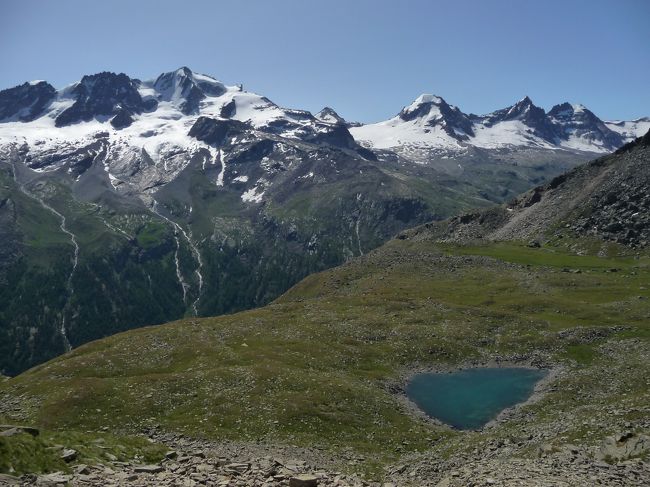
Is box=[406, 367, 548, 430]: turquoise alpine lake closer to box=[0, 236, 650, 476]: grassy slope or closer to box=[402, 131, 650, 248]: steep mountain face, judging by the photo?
box=[0, 236, 650, 476]: grassy slope

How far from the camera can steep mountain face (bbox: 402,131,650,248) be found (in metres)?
158

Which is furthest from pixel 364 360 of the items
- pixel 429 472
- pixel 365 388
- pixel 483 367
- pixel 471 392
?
pixel 429 472

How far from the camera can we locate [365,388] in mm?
65125

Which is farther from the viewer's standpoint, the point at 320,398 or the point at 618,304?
the point at 618,304

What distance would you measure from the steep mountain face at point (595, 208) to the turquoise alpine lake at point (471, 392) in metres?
96.0

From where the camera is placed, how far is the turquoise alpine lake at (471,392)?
63.5 metres

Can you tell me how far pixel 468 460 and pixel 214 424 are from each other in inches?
976

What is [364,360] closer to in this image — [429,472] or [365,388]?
[365,388]

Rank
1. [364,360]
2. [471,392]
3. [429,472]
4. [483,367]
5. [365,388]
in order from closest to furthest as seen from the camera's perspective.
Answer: [429,472]
[365,388]
[471,392]
[364,360]
[483,367]

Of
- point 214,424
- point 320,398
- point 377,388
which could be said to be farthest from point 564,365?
point 214,424

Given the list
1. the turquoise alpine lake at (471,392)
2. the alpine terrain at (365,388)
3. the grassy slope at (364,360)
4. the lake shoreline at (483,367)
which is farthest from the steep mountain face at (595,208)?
the turquoise alpine lake at (471,392)

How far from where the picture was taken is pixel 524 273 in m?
129

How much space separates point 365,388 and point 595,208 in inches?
5231

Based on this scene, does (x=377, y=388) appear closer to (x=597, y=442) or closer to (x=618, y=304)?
(x=597, y=442)
